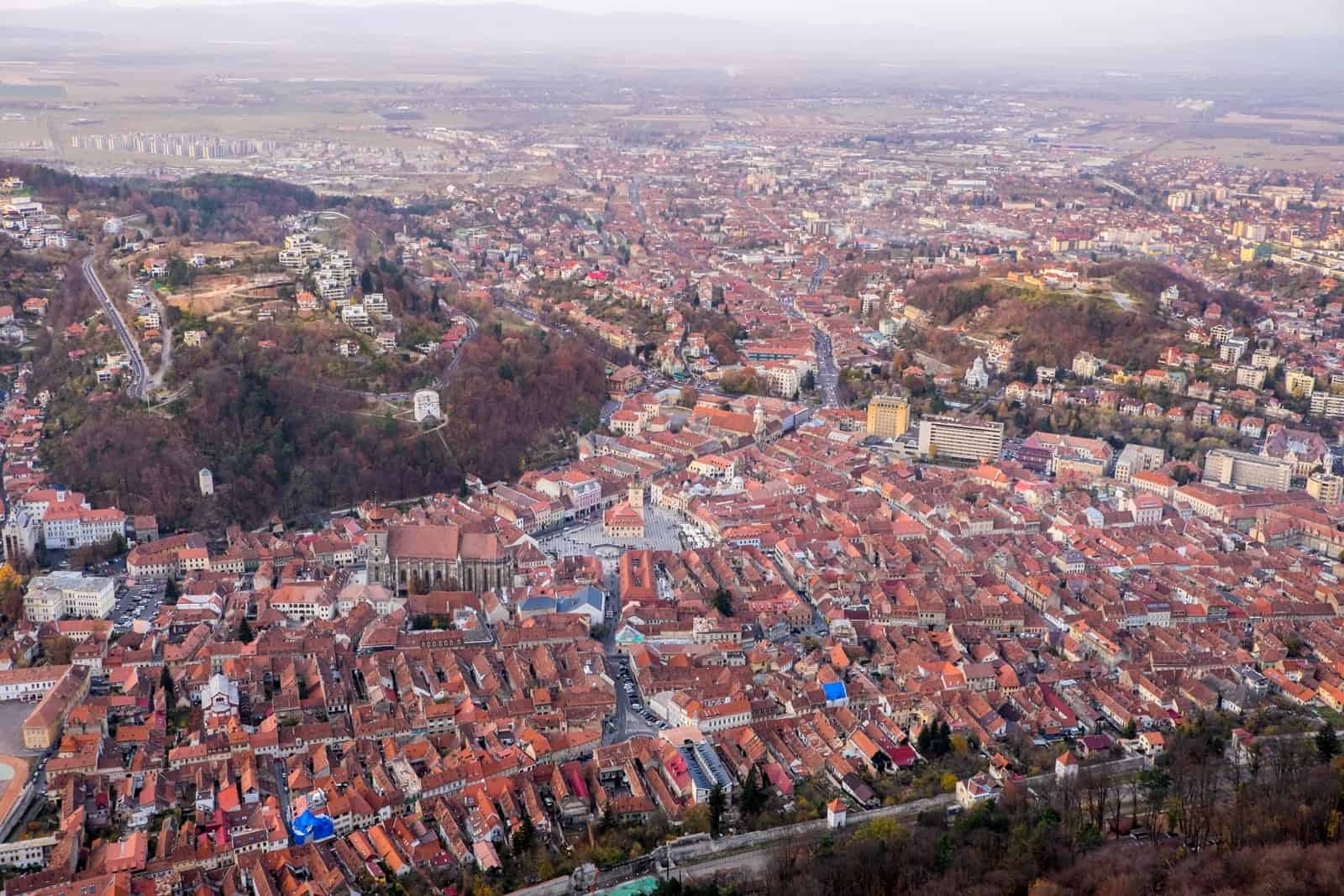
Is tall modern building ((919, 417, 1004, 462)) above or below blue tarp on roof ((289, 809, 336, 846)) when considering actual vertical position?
above

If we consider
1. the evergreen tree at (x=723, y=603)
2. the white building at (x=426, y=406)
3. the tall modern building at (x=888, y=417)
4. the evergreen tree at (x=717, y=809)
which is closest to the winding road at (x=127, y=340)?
the white building at (x=426, y=406)

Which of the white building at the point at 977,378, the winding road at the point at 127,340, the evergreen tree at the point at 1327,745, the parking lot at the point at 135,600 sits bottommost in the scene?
the parking lot at the point at 135,600

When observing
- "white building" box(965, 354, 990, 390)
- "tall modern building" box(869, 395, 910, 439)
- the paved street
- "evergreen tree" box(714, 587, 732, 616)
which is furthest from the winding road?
"white building" box(965, 354, 990, 390)

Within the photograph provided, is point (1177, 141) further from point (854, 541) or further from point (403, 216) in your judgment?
point (854, 541)

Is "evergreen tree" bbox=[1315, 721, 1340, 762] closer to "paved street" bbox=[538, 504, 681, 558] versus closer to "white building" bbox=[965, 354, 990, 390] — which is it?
"paved street" bbox=[538, 504, 681, 558]

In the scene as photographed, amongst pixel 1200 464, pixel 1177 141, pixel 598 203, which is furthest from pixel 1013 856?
pixel 1177 141

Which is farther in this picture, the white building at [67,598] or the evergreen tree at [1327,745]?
the white building at [67,598]

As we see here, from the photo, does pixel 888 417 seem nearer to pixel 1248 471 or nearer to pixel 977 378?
pixel 977 378

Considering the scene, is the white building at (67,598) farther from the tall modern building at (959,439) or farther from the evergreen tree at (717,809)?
the tall modern building at (959,439)
